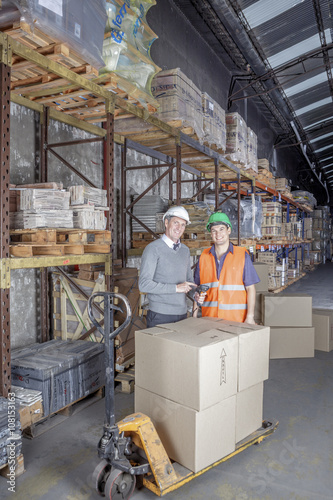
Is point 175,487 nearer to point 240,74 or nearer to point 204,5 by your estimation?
point 204,5

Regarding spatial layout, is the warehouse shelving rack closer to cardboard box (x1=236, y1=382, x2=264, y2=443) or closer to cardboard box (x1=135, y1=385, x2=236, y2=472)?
cardboard box (x1=135, y1=385, x2=236, y2=472)

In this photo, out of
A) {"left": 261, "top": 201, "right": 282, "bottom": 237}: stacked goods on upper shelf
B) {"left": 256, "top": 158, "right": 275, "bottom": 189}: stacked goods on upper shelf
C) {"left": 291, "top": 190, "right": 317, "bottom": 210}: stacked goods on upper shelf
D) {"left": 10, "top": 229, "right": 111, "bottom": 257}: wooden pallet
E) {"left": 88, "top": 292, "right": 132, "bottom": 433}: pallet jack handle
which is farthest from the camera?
{"left": 291, "top": 190, "right": 317, "bottom": 210}: stacked goods on upper shelf

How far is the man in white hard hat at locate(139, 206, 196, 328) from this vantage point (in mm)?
3453

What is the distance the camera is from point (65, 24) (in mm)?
2963

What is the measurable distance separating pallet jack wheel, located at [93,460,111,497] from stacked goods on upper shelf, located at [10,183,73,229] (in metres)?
2.00

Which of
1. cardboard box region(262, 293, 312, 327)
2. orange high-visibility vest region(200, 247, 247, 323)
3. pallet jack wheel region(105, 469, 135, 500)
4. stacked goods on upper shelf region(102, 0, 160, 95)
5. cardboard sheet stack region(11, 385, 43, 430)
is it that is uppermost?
stacked goods on upper shelf region(102, 0, 160, 95)

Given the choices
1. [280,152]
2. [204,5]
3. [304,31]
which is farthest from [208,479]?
[280,152]

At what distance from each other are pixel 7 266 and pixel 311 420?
3271mm

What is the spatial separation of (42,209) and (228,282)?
1949 mm

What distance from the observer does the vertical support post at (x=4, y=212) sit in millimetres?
2924

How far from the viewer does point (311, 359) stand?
580 cm

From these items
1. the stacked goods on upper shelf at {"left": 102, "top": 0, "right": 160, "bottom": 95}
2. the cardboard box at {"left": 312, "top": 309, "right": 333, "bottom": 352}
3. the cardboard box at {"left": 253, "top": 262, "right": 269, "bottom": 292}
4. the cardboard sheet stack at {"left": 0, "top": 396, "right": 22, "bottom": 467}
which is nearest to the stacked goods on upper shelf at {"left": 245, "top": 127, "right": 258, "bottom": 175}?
the cardboard box at {"left": 253, "top": 262, "right": 269, "bottom": 292}

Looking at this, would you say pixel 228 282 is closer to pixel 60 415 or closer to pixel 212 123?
pixel 60 415

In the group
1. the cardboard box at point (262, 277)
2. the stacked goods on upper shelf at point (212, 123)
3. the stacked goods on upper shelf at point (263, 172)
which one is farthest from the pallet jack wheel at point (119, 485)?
the stacked goods on upper shelf at point (263, 172)
